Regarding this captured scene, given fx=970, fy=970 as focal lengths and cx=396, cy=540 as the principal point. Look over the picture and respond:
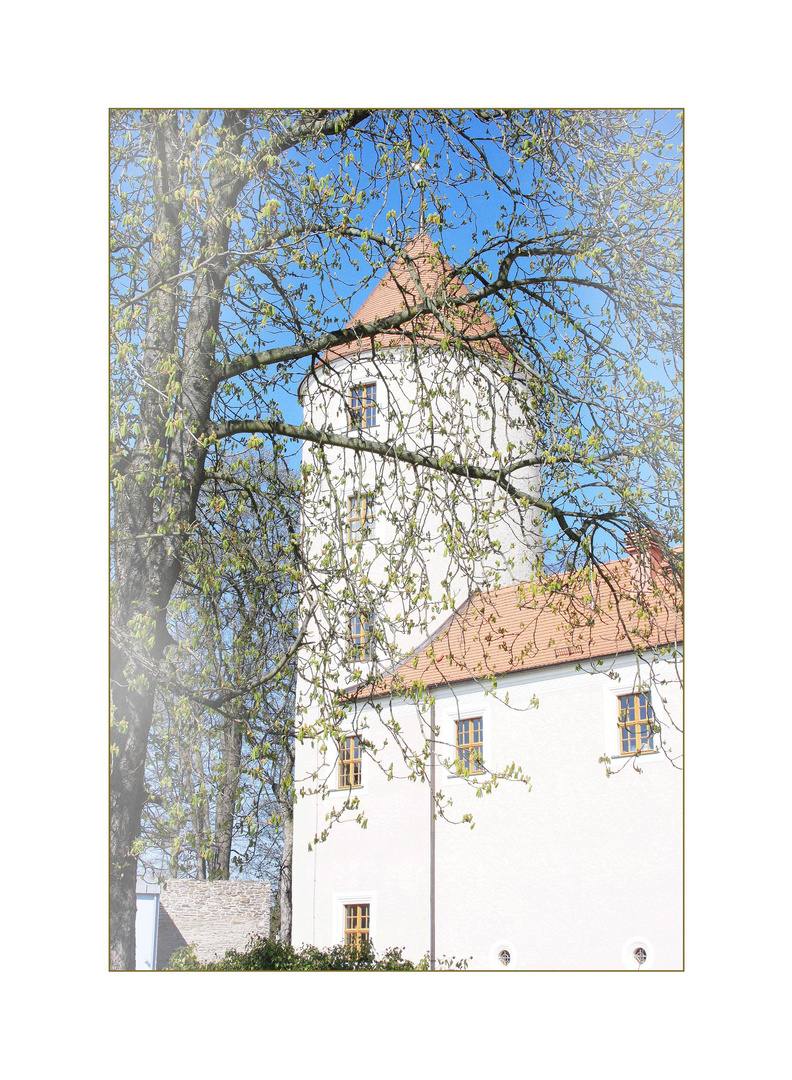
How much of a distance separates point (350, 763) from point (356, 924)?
75 centimetres

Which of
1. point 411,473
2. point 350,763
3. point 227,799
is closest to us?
point 227,799

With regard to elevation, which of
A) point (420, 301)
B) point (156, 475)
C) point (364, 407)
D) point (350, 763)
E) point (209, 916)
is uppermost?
point (420, 301)

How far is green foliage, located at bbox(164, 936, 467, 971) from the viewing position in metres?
3.71

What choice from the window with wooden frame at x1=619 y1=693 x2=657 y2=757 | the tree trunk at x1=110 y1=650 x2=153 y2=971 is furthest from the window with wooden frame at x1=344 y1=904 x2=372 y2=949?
the window with wooden frame at x1=619 y1=693 x2=657 y2=757

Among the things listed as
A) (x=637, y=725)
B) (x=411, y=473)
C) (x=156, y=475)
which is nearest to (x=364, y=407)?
(x=411, y=473)

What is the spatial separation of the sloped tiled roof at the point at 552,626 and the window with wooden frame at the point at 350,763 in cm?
Answer: 29

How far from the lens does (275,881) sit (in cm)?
382

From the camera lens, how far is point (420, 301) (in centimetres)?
389

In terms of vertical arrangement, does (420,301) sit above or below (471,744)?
above

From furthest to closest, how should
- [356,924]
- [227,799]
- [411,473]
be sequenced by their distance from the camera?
[356,924] → [411,473] → [227,799]

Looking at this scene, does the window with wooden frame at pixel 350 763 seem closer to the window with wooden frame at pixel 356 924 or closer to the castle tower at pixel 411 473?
the castle tower at pixel 411 473

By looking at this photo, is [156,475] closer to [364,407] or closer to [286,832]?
[364,407]
